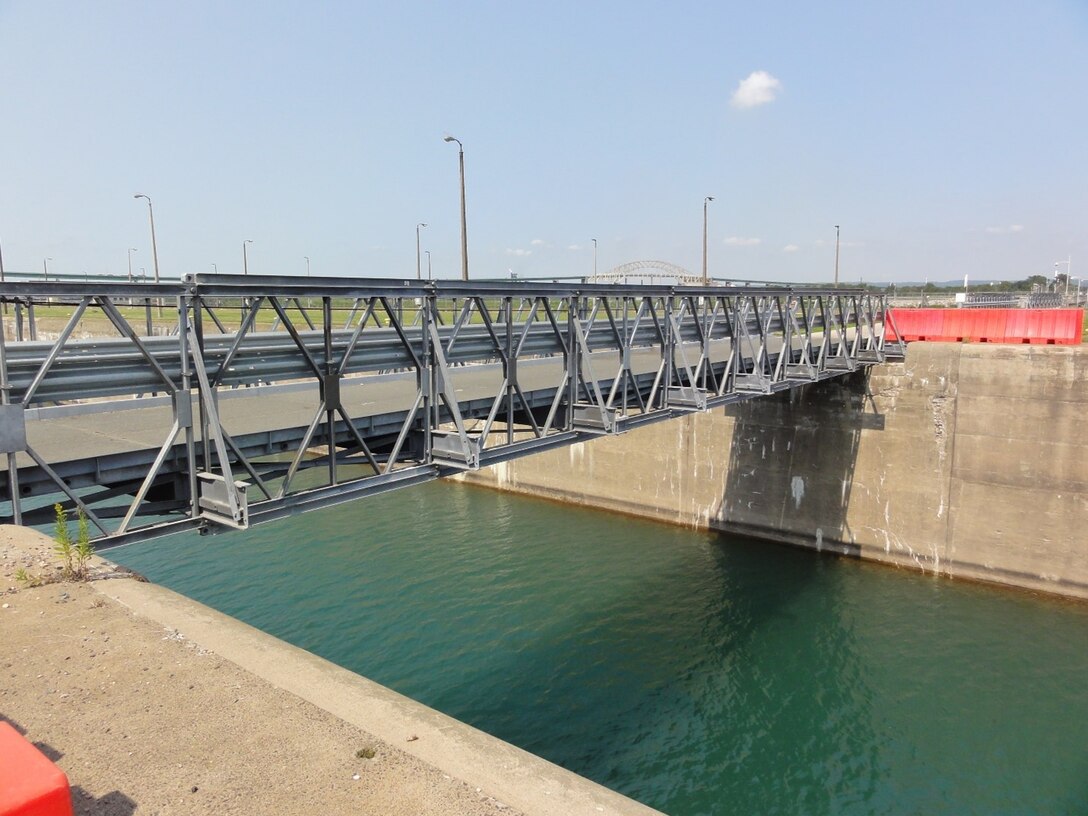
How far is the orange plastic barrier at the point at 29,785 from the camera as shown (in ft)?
12.8

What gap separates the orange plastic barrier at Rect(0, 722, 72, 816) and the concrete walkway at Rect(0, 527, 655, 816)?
27.8 inches

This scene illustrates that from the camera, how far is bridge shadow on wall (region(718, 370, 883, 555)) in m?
24.0

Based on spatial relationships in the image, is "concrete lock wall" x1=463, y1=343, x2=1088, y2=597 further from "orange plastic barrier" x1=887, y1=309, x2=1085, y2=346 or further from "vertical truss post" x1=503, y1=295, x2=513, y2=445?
"vertical truss post" x1=503, y1=295, x2=513, y2=445

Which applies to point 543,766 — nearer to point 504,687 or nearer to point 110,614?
point 110,614

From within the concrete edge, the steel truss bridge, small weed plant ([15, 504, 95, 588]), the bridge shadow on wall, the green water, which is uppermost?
the steel truss bridge

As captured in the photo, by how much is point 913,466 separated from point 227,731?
22357 millimetres

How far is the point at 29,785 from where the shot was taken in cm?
398

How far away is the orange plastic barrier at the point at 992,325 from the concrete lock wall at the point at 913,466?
2602 millimetres

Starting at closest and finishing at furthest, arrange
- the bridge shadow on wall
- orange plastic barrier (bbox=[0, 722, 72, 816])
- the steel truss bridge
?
orange plastic barrier (bbox=[0, 722, 72, 816])
the steel truss bridge
the bridge shadow on wall

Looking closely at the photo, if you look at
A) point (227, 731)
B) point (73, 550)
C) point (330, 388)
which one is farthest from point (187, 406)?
point (227, 731)

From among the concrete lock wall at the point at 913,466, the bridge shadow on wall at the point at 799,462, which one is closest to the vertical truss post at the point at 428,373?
the bridge shadow on wall at the point at 799,462

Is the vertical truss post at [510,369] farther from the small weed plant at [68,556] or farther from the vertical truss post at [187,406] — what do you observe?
the small weed plant at [68,556]

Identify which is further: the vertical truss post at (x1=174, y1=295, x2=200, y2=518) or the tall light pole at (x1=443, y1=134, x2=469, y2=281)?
the tall light pole at (x1=443, y1=134, x2=469, y2=281)

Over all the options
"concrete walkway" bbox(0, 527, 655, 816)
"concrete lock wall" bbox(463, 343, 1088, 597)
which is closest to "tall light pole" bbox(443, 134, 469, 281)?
"concrete lock wall" bbox(463, 343, 1088, 597)
